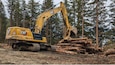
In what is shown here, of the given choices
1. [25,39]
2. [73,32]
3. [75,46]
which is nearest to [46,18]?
[73,32]

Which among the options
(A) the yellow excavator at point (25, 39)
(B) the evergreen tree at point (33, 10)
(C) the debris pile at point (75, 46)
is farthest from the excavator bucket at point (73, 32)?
(B) the evergreen tree at point (33, 10)

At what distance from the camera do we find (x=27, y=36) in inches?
937

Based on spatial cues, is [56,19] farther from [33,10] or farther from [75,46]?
[75,46]

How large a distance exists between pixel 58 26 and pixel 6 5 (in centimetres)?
1683

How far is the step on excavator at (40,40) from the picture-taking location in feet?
77.7

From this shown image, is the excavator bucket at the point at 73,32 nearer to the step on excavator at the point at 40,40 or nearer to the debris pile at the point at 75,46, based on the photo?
the step on excavator at the point at 40,40

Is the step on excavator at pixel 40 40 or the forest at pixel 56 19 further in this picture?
the forest at pixel 56 19

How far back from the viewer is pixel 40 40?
2461cm

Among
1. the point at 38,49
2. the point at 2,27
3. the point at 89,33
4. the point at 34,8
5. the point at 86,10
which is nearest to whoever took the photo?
the point at 38,49

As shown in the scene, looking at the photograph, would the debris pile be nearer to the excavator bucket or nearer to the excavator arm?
the excavator bucket

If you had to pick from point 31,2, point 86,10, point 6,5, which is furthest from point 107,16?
point 6,5

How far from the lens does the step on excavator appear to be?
77.7ft

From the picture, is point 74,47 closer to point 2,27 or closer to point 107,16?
point 107,16

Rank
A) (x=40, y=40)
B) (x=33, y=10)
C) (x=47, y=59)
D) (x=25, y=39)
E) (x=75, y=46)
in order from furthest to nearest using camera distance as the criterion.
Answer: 1. (x=33, y=10)
2. (x=75, y=46)
3. (x=40, y=40)
4. (x=25, y=39)
5. (x=47, y=59)
